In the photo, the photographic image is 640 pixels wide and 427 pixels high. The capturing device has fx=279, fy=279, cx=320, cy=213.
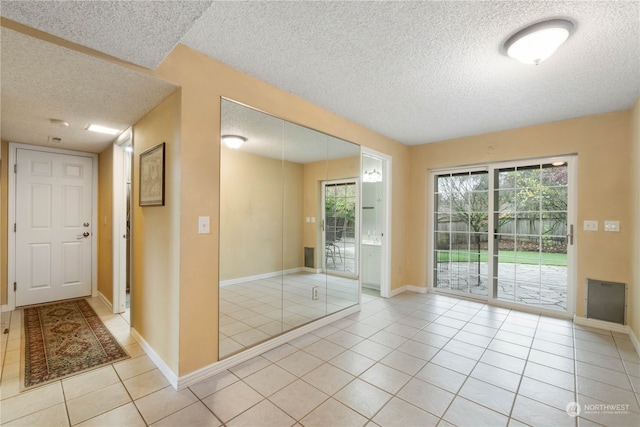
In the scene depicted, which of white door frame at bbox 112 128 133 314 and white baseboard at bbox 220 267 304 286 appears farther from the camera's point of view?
white door frame at bbox 112 128 133 314

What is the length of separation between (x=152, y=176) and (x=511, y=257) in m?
→ 4.69

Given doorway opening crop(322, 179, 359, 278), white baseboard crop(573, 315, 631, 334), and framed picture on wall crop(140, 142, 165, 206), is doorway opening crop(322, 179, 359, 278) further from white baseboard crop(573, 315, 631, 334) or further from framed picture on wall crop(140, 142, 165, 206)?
white baseboard crop(573, 315, 631, 334)

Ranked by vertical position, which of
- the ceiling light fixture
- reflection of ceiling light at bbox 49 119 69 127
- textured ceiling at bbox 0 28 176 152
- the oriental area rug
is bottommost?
the oriental area rug

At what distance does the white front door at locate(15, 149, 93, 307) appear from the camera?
148 inches

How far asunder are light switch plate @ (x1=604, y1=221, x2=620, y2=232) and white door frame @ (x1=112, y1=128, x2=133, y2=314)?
6.00 meters

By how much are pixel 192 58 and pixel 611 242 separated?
192 inches

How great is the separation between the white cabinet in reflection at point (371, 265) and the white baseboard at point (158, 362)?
3.41m

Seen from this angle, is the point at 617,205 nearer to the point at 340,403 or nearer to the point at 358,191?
the point at 358,191

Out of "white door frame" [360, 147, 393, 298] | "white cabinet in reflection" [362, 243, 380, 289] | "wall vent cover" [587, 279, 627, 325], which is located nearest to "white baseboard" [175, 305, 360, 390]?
"white door frame" [360, 147, 393, 298]

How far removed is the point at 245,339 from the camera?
258 cm

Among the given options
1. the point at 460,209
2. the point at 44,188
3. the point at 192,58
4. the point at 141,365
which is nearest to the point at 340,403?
the point at 141,365

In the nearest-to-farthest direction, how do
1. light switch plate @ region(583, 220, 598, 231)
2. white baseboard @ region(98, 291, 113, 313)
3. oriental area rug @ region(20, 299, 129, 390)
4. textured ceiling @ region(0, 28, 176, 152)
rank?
textured ceiling @ region(0, 28, 176, 152) < oriental area rug @ region(20, 299, 129, 390) < light switch plate @ region(583, 220, 598, 231) < white baseboard @ region(98, 291, 113, 313)

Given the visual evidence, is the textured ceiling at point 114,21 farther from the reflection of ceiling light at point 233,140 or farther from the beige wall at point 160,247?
the reflection of ceiling light at point 233,140

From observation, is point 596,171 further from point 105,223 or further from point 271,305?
point 105,223
